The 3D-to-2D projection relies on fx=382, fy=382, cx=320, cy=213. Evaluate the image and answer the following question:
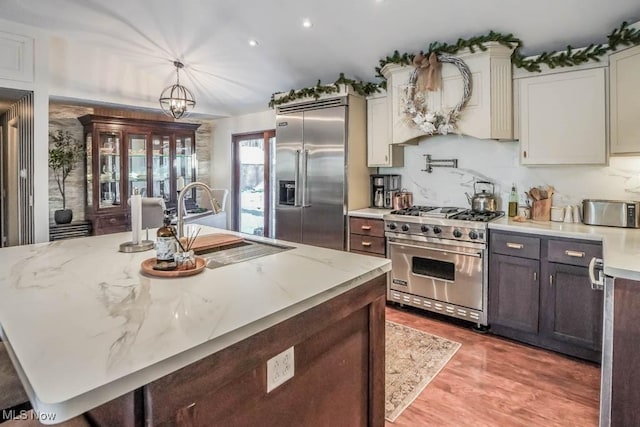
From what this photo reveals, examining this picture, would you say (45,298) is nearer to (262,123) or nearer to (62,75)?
(62,75)

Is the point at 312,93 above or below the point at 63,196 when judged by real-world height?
above

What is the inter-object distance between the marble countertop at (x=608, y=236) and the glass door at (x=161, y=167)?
183 inches

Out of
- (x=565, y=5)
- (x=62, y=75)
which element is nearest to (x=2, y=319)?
(x=565, y=5)

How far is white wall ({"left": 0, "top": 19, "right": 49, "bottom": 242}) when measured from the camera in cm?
370

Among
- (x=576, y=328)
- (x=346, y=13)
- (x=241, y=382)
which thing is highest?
(x=346, y=13)

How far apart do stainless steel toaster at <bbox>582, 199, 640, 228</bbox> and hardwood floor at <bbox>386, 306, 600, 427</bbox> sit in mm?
1083

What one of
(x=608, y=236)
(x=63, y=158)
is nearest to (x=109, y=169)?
(x=63, y=158)

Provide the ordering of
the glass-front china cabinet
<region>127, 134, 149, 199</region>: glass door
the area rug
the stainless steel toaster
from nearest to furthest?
1. the area rug
2. the stainless steel toaster
3. the glass-front china cabinet
4. <region>127, 134, 149, 199</region>: glass door

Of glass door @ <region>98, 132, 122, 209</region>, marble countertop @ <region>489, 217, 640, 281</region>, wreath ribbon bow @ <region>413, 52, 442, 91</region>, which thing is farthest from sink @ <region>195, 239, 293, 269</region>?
glass door @ <region>98, 132, 122, 209</region>

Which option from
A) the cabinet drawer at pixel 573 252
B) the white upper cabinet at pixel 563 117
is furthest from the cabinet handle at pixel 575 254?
the white upper cabinet at pixel 563 117

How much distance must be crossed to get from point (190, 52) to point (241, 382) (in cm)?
426

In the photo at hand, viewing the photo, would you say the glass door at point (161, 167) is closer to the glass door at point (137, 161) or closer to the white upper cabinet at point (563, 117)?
the glass door at point (137, 161)

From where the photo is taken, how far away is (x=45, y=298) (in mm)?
1336

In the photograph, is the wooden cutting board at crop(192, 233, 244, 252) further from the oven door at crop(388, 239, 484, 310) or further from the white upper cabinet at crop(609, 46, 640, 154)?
the white upper cabinet at crop(609, 46, 640, 154)
